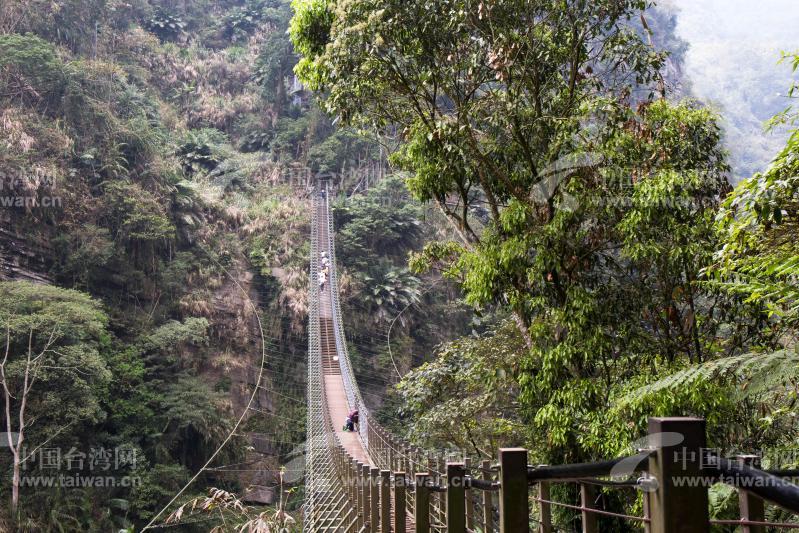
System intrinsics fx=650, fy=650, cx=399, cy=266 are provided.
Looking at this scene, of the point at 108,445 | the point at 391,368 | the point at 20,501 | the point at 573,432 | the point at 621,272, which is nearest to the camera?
the point at 573,432

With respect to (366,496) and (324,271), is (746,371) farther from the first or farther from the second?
(324,271)

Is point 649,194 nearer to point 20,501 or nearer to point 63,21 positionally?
point 20,501

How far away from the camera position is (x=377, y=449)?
5445 mm

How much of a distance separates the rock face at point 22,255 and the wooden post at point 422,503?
11.6 meters

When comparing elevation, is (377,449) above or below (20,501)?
above

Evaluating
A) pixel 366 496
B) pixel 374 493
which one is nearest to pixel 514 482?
pixel 374 493

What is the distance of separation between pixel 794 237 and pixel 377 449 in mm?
3740

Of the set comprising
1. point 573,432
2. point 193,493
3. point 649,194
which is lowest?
point 193,493

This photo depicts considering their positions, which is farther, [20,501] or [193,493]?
[193,493]

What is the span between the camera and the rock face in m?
11.4

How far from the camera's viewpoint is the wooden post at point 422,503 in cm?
173

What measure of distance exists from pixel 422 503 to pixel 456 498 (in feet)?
1.04

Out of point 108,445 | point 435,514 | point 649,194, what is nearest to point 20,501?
point 108,445
